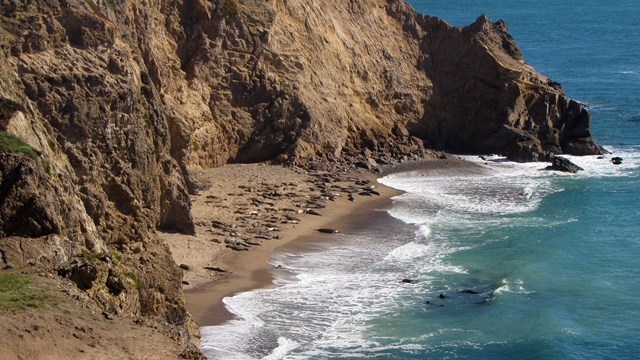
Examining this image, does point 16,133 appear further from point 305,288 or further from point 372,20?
point 372,20

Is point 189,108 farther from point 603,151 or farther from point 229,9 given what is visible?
point 603,151

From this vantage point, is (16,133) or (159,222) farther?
(159,222)

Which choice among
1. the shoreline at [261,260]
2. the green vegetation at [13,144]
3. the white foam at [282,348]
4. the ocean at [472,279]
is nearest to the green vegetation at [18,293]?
the green vegetation at [13,144]

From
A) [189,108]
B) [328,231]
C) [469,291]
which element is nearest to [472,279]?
[469,291]

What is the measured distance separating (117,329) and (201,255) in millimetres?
19242

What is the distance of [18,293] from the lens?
2016 centimetres

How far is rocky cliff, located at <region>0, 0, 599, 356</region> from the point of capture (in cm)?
2348

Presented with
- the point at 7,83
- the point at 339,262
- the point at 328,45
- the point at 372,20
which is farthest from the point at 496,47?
the point at 7,83

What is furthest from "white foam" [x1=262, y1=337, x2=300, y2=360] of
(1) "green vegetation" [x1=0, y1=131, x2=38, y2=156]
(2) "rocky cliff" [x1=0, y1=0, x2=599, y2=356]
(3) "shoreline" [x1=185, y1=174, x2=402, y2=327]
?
(1) "green vegetation" [x1=0, y1=131, x2=38, y2=156]

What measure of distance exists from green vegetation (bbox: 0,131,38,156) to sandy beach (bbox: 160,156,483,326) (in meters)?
11.3

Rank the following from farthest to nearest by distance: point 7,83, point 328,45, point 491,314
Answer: point 328,45 < point 491,314 < point 7,83

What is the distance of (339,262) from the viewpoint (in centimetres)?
4153

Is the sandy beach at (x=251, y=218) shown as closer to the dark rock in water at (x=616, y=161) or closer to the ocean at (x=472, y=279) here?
the ocean at (x=472, y=279)

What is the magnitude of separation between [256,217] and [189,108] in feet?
27.1
